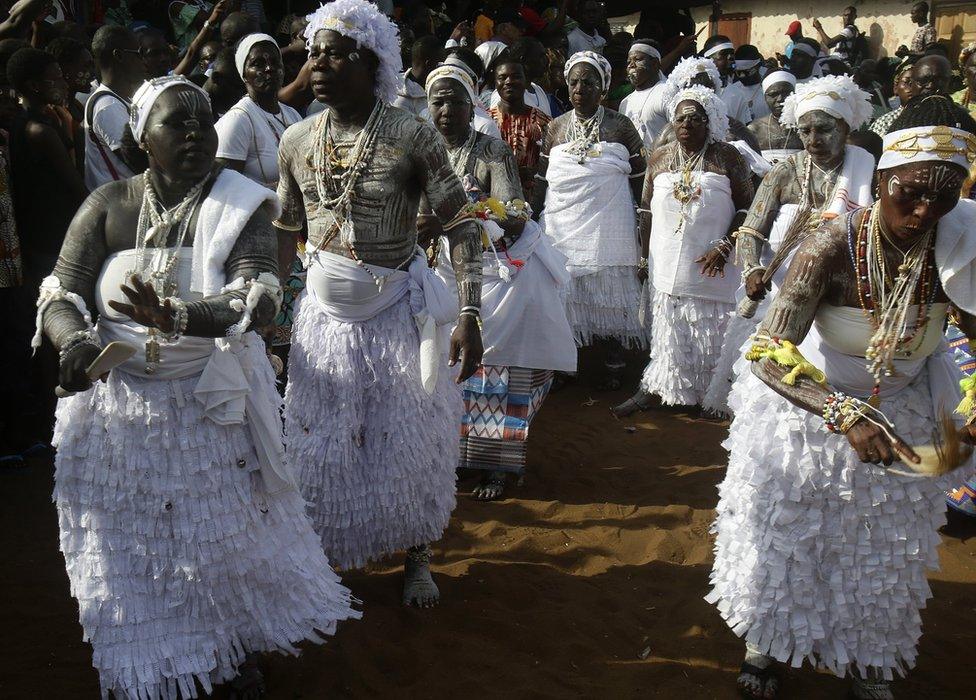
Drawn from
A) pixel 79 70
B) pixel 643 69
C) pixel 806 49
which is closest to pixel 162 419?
pixel 79 70

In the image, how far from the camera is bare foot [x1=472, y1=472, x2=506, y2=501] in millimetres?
5816

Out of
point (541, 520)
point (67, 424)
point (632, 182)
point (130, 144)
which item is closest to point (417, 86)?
point (632, 182)

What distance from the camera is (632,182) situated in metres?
7.96

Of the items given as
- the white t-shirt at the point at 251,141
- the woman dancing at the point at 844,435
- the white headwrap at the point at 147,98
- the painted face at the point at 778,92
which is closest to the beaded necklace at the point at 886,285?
the woman dancing at the point at 844,435

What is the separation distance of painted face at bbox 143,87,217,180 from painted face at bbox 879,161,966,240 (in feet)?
7.63

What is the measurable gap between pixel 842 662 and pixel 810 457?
2.58 feet

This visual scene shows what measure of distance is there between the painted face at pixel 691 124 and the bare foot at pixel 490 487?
2.90m

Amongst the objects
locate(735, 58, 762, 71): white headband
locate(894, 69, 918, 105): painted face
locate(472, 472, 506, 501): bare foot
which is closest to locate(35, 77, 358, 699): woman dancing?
locate(472, 472, 506, 501): bare foot

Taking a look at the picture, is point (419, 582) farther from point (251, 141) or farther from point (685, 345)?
point (685, 345)

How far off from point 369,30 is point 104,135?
2.44 metres

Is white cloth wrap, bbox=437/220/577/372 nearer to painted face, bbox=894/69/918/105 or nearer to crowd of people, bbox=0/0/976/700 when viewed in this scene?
crowd of people, bbox=0/0/976/700

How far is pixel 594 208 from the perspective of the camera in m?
7.88

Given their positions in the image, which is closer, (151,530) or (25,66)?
(151,530)

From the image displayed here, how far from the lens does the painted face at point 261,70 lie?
5.99m
